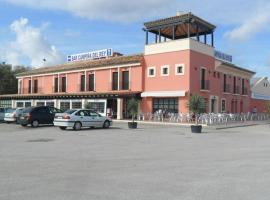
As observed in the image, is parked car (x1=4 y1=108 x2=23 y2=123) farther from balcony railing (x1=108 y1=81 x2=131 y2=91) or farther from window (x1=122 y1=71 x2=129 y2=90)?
window (x1=122 y1=71 x2=129 y2=90)

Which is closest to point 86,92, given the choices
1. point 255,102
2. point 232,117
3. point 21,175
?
point 232,117

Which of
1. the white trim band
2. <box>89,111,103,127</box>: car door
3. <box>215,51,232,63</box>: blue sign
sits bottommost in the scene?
<box>89,111,103,127</box>: car door

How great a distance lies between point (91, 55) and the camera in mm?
51750

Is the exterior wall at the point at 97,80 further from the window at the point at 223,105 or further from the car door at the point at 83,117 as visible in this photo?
the car door at the point at 83,117

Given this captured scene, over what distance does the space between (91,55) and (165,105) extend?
54.5 ft

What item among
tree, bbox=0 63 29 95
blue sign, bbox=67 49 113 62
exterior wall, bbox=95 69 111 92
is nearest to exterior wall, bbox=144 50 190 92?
exterior wall, bbox=95 69 111 92

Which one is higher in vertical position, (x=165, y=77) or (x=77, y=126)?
(x=165, y=77)

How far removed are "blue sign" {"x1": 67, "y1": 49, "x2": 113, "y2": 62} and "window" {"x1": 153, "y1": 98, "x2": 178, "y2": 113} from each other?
13342 millimetres

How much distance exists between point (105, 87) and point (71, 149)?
1180 inches

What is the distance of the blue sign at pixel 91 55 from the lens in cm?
5050

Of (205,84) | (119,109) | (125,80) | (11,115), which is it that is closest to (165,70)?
(205,84)

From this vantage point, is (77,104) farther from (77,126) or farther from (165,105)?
(77,126)

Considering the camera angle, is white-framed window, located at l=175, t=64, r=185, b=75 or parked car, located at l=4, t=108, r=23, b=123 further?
white-framed window, located at l=175, t=64, r=185, b=75

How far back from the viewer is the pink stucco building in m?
38.0
